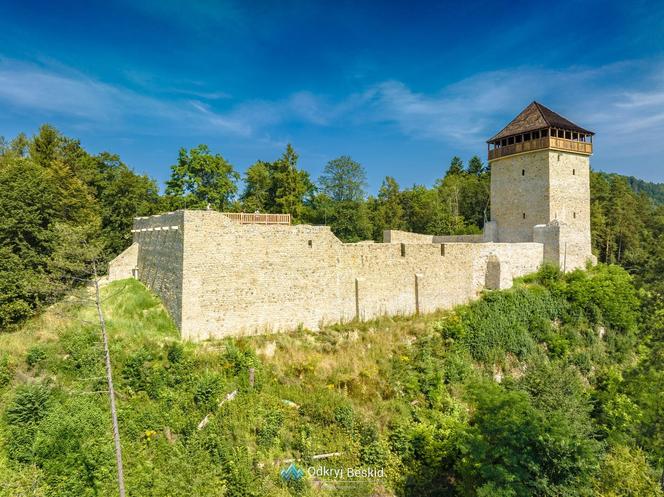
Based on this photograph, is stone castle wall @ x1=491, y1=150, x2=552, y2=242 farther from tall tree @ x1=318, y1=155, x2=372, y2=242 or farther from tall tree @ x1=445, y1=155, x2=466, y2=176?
tall tree @ x1=445, y1=155, x2=466, y2=176

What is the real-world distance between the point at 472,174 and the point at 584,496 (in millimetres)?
44666

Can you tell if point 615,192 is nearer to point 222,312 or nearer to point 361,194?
point 361,194

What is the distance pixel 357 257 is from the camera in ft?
49.2

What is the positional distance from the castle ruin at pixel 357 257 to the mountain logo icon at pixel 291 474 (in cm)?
440

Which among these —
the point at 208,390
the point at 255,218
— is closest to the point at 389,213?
the point at 255,218

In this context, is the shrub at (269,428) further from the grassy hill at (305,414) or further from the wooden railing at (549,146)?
the wooden railing at (549,146)

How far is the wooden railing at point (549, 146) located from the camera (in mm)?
20734

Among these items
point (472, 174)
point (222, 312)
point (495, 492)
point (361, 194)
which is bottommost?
point (495, 492)

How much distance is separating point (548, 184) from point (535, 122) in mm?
3507

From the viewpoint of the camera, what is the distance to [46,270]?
15594 mm

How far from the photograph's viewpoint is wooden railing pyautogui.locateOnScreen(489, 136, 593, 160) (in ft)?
68.0

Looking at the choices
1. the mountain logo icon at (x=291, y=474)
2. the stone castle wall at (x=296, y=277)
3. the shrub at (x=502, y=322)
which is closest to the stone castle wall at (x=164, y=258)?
the stone castle wall at (x=296, y=277)

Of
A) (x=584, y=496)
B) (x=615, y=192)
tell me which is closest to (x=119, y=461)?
(x=584, y=496)

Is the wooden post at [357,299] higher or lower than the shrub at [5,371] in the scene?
higher
